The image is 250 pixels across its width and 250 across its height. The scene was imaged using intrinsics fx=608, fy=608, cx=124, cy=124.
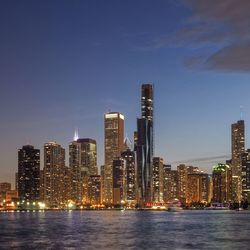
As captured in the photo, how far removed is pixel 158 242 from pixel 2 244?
24476 millimetres

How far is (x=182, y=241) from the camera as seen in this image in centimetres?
9938

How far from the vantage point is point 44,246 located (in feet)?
292

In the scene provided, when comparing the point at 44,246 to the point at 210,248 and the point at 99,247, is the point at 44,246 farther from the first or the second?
the point at 210,248

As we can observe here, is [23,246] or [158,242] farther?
[158,242]

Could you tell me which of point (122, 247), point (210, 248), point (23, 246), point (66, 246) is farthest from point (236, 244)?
point (23, 246)

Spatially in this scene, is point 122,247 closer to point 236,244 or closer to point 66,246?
point 66,246

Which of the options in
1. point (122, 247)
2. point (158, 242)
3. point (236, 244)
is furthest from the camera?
point (158, 242)

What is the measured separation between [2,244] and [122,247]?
19559 millimetres

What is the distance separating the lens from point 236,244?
90750 mm

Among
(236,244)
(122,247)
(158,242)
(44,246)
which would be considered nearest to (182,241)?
(158,242)

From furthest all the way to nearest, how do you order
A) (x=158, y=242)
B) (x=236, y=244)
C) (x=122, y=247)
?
(x=158, y=242), (x=236, y=244), (x=122, y=247)

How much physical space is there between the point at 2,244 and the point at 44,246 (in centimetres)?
743

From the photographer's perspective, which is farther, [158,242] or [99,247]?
[158,242]

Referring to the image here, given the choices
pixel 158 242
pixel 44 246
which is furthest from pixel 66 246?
pixel 158 242
